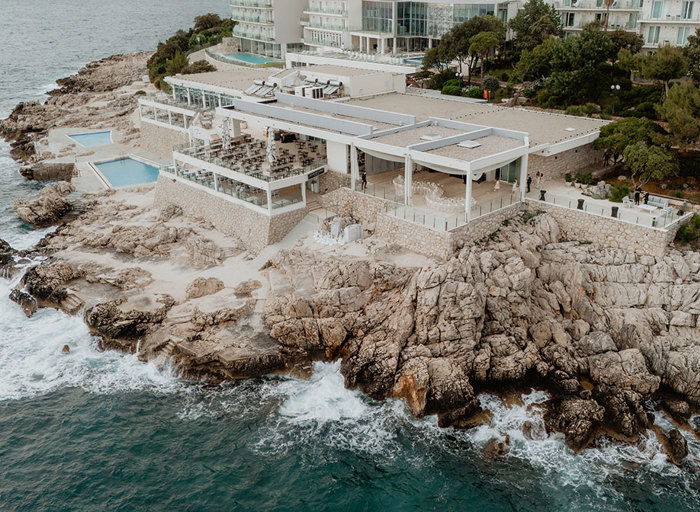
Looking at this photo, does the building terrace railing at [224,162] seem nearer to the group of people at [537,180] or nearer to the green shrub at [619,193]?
the group of people at [537,180]

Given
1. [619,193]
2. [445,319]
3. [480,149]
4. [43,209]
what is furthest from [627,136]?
[43,209]

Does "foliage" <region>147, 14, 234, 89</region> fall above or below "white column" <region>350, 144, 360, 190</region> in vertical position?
above

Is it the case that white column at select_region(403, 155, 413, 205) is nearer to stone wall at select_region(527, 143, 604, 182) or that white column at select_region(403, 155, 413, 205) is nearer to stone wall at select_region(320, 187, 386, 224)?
stone wall at select_region(320, 187, 386, 224)

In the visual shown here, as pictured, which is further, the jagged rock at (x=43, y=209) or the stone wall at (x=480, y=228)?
the jagged rock at (x=43, y=209)

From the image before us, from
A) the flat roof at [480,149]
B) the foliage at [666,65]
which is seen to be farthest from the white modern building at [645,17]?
the flat roof at [480,149]

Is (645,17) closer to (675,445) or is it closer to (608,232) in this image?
(608,232)

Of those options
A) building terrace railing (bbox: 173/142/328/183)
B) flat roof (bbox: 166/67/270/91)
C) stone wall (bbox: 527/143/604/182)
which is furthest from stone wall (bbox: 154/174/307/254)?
stone wall (bbox: 527/143/604/182)

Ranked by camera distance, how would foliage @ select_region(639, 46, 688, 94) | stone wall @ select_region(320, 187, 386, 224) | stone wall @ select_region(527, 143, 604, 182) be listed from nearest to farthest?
stone wall @ select_region(320, 187, 386, 224), stone wall @ select_region(527, 143, 604, 182), foliage @ select_region(639, 46, 688, 94)

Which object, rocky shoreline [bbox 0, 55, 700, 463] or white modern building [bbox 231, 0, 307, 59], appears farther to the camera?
white modern building [bbox 231, 0, 307, 59]
